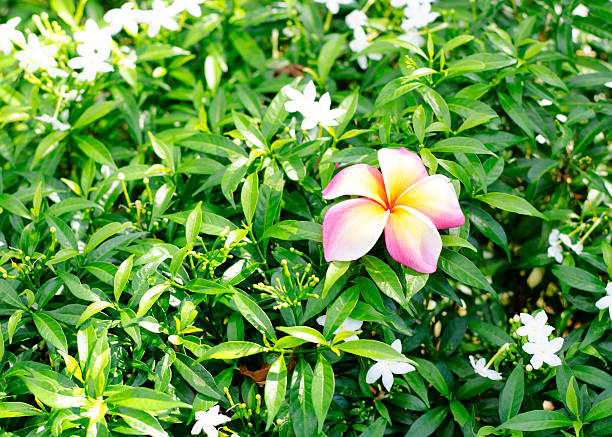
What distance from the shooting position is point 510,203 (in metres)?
1.23

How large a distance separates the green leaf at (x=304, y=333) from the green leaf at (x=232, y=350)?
73 millimetres

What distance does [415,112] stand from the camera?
1243 millimetres

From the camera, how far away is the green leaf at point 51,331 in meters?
1.12

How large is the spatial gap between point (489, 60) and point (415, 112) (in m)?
0.25

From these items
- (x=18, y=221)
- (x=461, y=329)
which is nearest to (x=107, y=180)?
(x=18, y=221)

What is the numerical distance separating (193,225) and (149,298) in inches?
6.4

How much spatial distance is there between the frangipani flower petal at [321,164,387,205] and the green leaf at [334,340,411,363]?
26cm

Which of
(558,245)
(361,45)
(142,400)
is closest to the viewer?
(142,400)

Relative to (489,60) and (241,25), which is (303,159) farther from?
(241,25)

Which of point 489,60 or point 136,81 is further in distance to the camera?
point 136,81

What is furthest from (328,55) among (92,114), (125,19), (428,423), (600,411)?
(600,411)

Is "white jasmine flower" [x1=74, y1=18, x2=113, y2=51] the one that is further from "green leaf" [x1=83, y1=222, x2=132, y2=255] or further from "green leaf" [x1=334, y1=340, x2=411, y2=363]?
"green leaf" [x1=334, y1=340, x2=411, y2=363]

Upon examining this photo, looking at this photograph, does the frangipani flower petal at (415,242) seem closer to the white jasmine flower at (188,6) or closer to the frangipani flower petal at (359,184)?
the frangipani flower petal at (359,184)

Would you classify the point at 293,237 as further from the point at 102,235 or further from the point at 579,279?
the point at 579,279
